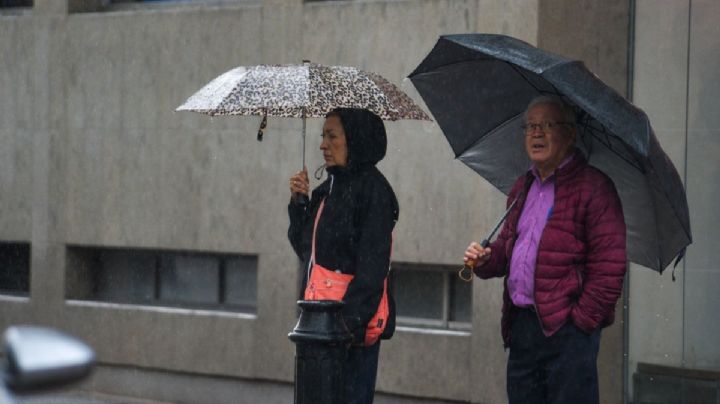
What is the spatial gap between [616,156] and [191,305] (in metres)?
5.68

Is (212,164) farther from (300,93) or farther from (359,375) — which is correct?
(359,375)

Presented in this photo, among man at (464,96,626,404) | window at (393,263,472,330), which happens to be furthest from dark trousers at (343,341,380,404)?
window at (393,263,472,330)

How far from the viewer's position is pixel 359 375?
7.05 metres

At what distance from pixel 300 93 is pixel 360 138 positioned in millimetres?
358

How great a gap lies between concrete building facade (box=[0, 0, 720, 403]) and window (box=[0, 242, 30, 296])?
0.07 m

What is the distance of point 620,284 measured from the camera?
6.46 meters

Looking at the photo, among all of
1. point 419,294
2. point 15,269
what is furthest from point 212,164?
point 15,269

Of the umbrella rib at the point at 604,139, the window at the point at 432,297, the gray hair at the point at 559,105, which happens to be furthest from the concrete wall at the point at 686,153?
the gray hair at the point at 559,105

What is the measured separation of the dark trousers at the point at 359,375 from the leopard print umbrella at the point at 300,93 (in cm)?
113

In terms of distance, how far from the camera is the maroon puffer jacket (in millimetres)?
6426

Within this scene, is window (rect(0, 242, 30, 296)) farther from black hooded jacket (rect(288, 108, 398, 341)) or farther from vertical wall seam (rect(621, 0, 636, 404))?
black hooded jacket (rect(288, 108, 398, 341))

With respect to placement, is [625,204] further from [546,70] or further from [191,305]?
[191,305]

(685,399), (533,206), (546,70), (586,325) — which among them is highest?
(546,70)

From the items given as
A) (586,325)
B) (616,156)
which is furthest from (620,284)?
(616,156)
